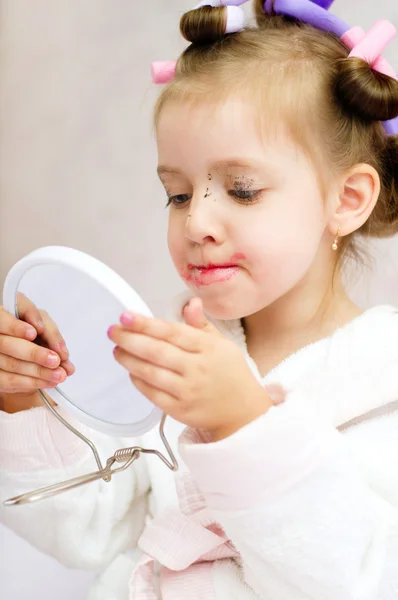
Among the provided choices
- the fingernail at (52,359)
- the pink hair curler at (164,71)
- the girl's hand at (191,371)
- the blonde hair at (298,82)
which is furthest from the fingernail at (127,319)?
the pink hair curler at (164,71)

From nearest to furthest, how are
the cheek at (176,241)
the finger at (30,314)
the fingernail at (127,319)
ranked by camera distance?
the fingernail at (127,319) → the finger at (30,314) → the cheek at (176,241)

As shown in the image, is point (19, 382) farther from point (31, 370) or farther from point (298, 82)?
point (298, 82)

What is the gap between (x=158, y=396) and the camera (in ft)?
1.73

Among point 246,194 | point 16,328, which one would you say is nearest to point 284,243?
point 246,194

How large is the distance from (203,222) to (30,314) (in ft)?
0.59

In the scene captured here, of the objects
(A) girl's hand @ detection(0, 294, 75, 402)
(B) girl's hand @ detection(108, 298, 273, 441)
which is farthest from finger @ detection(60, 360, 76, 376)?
(B) girl's hand @ detection(108, 298, 273, 441)

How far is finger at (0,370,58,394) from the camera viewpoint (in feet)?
2.19

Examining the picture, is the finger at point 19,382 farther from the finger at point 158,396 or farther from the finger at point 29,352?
the finger at point 158,396

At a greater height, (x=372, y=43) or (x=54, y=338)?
(x=372, y=43)

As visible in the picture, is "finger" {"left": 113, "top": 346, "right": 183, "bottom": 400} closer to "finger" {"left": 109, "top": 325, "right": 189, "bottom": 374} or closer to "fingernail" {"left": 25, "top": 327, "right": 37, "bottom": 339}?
"finger" {"left": 109, "top": 325, "right": 189, "bottom": 374}

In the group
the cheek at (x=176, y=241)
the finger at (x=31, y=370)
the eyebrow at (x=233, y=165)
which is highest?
the eyebrow at (x=233, y=165)

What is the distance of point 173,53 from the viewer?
1224 millimetres

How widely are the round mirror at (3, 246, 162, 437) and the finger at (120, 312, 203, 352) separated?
0.01m

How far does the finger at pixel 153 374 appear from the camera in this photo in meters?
0.52
